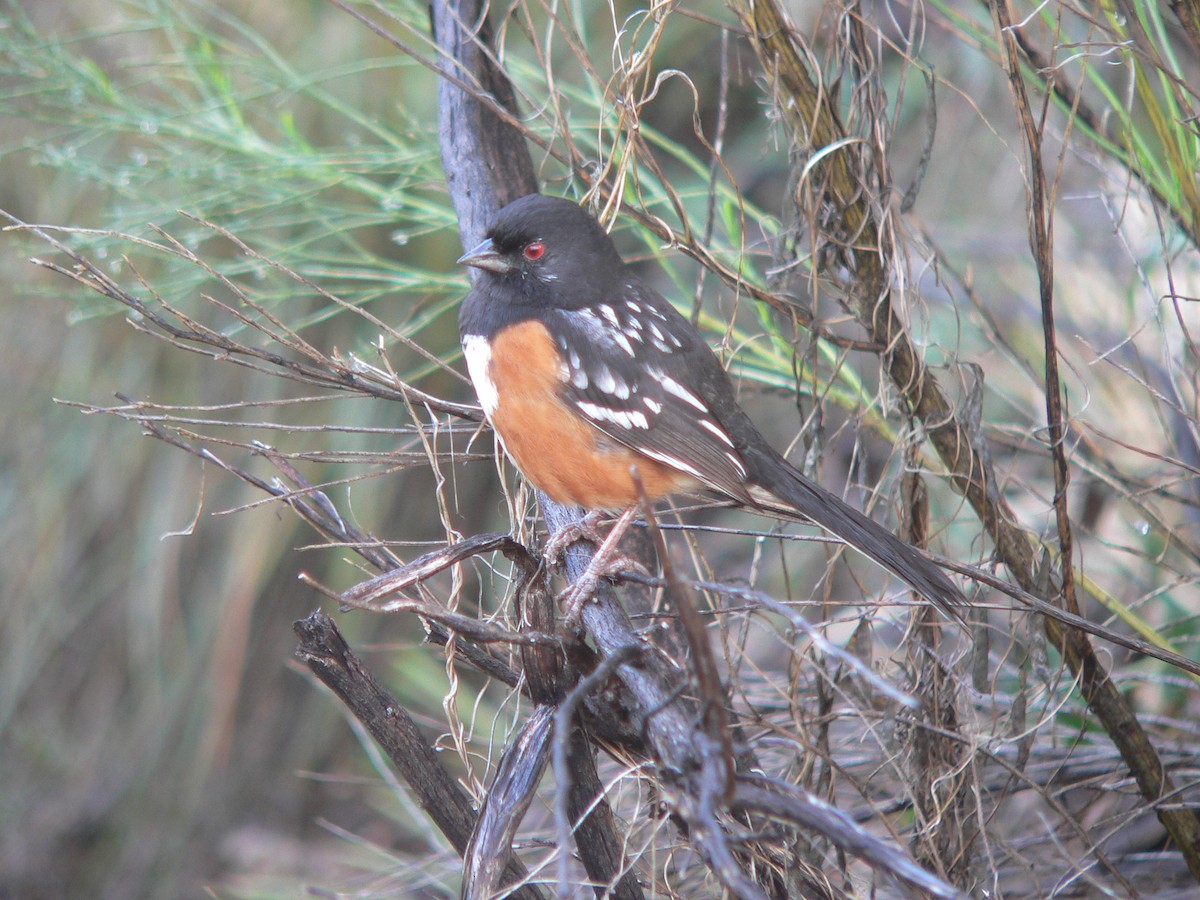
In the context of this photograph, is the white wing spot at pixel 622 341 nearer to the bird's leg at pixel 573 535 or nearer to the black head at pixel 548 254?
the black head at pixel 548 254

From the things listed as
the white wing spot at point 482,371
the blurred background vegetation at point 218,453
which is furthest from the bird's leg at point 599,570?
the blurred background vegetation at point 218,453

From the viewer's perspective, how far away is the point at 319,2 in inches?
125

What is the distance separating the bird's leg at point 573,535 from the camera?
183 centimetres

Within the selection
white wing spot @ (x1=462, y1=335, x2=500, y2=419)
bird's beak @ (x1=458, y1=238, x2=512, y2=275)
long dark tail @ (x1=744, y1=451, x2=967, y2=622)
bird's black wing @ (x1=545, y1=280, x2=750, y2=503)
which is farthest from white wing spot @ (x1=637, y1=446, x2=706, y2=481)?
bird's beak @ (x1=458, y1=238, x2=512, y2=275)

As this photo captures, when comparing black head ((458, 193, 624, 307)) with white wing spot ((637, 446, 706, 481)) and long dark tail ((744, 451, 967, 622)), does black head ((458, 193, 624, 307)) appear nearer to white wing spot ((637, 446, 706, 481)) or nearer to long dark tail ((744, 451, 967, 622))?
white wing spot ((637, 446, 706, 481))

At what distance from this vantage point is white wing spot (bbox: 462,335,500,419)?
1.79 m

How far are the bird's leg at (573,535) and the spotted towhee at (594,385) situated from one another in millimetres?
59

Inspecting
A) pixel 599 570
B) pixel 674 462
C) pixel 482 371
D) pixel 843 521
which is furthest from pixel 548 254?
pixel 843 521

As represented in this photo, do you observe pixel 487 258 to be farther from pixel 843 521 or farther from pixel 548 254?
pixel 843 521

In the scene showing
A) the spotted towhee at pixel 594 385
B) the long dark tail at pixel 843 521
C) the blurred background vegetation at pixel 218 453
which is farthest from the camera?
the blurred background vegetation at pixel 218 453

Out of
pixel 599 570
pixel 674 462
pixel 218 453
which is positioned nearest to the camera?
pixel 599 570

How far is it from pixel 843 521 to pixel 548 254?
0.69 m

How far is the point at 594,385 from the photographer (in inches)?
71.0

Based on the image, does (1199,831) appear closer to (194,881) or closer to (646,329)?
(646,329)
